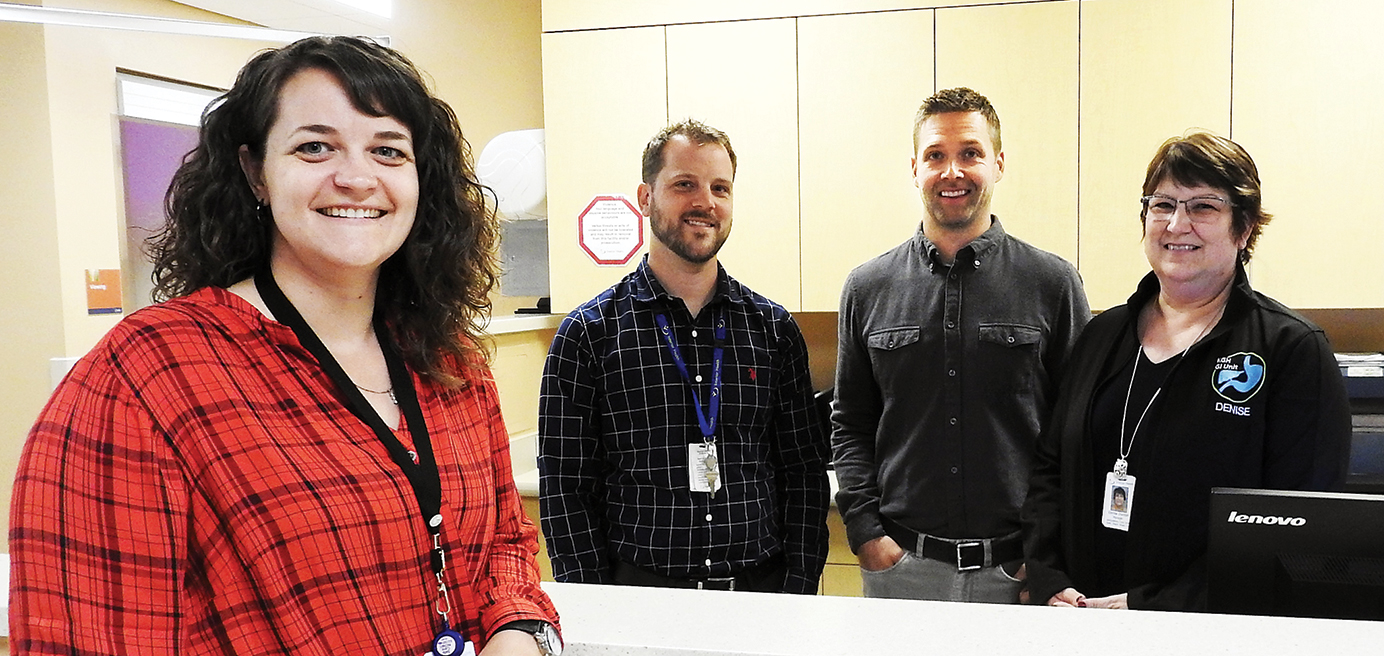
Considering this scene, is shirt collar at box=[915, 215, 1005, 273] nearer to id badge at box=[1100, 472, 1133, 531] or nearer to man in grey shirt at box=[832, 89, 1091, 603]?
man in grey shirt at box=[832, 89, 1091, 603]

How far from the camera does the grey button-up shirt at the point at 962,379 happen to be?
6.48 ft

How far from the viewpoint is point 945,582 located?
1.98 metres

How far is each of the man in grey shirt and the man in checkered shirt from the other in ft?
0.69

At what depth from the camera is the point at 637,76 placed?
3141mm

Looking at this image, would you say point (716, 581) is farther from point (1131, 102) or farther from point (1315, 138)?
point (1315, 138)

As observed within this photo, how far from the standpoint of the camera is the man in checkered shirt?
1.85 m

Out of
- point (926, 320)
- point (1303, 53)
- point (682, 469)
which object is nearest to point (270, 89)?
point (682, 469)

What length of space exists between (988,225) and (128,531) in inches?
70.0

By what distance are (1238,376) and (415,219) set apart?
4.52 ft

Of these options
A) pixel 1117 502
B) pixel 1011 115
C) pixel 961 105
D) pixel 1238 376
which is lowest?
pixel 1117 502

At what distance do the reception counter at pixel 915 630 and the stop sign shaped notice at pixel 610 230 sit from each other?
2.09 m

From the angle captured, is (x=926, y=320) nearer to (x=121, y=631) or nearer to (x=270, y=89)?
(x=270, y=89)

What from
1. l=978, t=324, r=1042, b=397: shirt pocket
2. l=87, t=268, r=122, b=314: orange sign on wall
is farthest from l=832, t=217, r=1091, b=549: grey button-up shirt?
l=87, t=268, r=122, b=314: orange sign on wall

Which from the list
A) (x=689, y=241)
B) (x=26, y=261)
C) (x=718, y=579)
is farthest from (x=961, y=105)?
(x=26, y=261)
